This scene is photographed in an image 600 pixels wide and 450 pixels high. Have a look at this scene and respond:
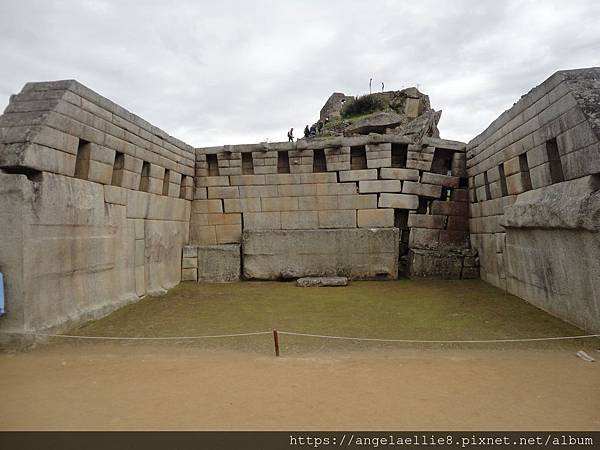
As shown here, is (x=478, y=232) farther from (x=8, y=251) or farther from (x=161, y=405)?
(x=8, y=251)

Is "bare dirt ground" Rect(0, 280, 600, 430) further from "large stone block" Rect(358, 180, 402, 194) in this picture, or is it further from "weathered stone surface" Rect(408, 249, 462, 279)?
"large stone block" Rect(358, 180, 402, 194)

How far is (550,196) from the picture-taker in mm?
5805

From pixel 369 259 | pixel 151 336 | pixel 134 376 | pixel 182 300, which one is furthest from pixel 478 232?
pixel 134 376

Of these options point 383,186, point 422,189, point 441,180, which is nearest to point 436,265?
point 422,189

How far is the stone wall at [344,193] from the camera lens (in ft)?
32.4

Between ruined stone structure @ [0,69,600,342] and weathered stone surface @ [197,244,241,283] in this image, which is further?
weathered stone surface @ [197,244,241,283]

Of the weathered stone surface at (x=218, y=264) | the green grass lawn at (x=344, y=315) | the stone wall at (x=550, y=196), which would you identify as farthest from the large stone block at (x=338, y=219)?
the stone wall at (x=550, y=196)

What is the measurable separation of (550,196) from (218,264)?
721cm

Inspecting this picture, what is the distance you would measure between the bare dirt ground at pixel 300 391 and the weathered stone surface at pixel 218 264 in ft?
16.4

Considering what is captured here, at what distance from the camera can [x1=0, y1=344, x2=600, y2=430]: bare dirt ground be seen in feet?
9.38

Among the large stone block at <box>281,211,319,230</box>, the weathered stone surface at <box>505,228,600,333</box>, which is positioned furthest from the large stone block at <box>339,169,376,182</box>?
the weathered stone surface at <box>505,228,600,333</box>

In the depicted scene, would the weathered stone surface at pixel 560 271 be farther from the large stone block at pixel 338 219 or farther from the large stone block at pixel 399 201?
the large stone block at pixel 338 219

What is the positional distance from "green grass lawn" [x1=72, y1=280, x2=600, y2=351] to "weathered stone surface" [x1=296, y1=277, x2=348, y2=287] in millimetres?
268

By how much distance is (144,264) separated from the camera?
8016 millimetres
